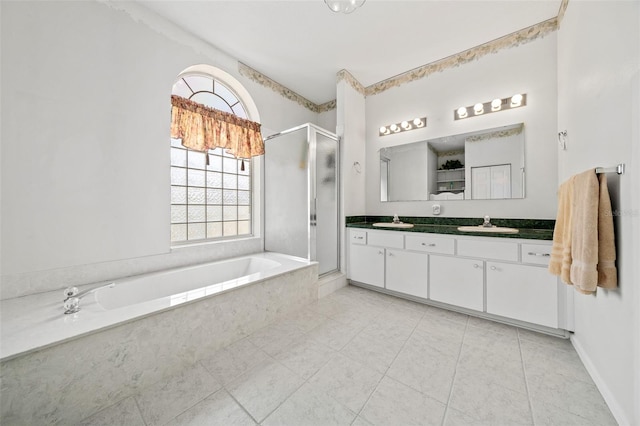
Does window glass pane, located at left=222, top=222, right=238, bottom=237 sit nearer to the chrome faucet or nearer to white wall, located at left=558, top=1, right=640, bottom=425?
the chrome faucet

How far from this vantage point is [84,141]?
160cm

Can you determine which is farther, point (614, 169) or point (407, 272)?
point (407, 272)

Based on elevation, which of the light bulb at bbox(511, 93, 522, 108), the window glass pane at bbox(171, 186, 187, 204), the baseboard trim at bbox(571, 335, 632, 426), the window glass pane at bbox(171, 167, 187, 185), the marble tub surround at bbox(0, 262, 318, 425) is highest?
the light bulb at bbox(511, 93, 522, 108)

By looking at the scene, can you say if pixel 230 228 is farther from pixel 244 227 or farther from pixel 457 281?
pixel 457 281

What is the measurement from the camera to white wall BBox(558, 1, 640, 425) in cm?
91

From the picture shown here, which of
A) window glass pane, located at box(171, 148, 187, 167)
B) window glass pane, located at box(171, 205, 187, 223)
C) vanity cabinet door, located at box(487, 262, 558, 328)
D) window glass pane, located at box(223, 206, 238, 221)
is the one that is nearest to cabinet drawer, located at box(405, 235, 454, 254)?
vanity cabinet door, located at box(487, 262, 558, 328)

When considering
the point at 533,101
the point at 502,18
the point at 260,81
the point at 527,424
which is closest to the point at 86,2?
the point at 260,81

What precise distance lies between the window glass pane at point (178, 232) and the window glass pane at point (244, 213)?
0.66 m

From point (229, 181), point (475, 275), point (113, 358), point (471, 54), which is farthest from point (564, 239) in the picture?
point (229, 181)

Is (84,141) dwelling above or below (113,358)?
above

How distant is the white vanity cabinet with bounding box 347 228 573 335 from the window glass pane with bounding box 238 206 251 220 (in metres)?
1.58

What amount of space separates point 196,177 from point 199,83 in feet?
3.53

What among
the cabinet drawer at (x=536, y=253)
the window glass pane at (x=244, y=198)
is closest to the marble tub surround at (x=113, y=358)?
the window glass pane at (x=244, y=198)

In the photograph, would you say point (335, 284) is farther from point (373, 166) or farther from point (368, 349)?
point (373, 166)
